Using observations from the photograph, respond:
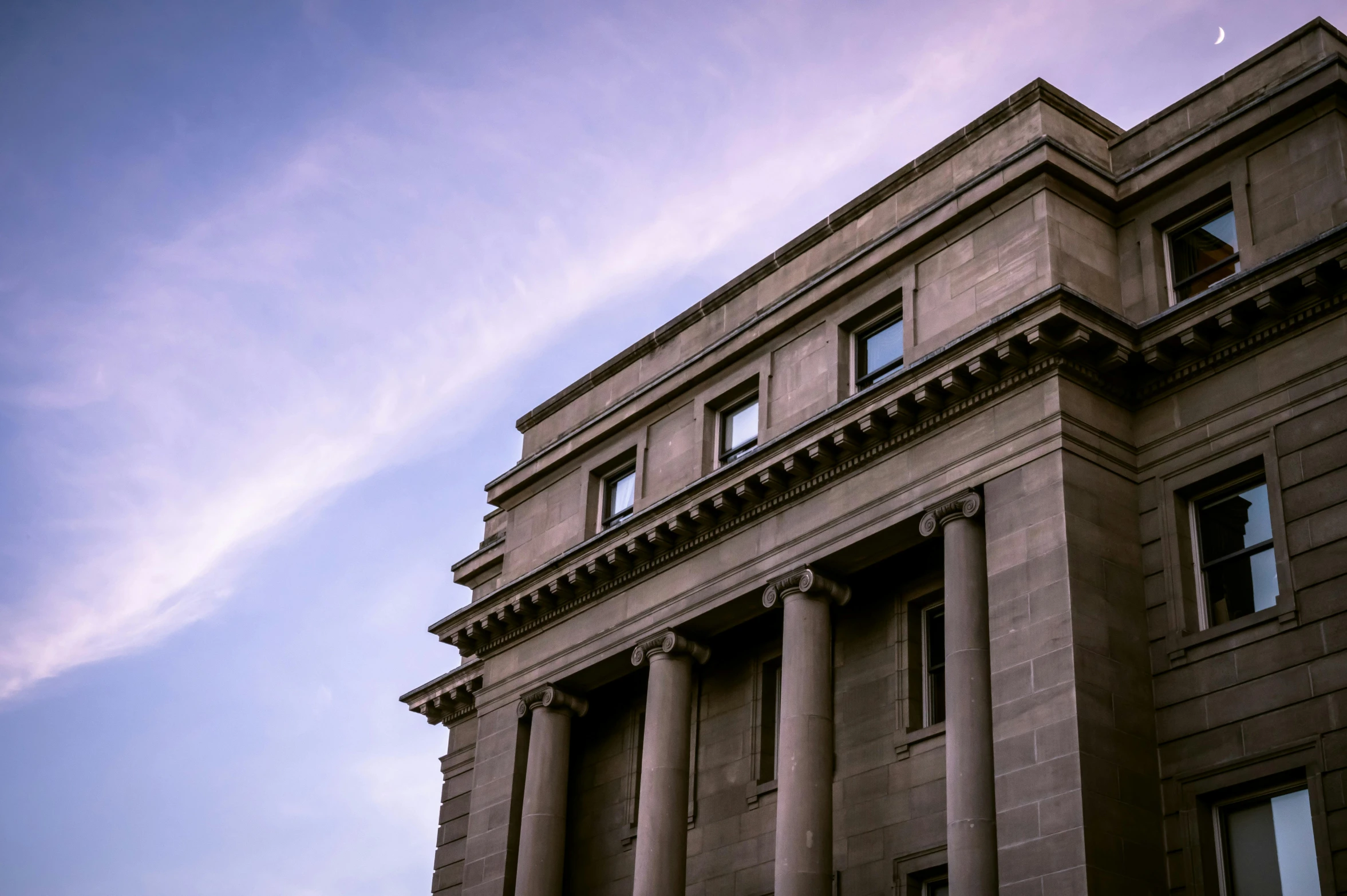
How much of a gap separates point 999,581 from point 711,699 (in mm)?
9381

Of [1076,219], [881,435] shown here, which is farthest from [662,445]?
[1076,219]

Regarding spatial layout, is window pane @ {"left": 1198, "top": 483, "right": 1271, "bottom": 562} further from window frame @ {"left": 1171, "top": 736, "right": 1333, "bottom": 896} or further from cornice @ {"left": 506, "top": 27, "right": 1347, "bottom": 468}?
cornice @ {"left": 506, "top": 27, "right": 1347, "bottom": 468}

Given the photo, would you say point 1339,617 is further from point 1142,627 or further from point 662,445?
point 662,445

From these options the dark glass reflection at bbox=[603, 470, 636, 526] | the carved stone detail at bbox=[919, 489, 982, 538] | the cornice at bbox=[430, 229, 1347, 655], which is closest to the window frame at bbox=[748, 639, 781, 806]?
the cornice at bbox=[430, 229, 1347, 655]

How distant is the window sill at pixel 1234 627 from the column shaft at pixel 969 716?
299 centimetres

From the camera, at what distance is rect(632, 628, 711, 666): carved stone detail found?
35.5 meters

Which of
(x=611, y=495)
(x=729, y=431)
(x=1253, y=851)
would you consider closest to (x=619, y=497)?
(x=611, y=495)

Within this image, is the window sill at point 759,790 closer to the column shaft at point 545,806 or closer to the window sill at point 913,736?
the window sill at point 913,736

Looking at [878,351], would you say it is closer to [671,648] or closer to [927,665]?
[927,665]

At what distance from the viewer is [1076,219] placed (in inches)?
1260

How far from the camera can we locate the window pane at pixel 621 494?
40.0 m

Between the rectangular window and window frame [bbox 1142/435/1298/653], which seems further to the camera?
the rectangular window

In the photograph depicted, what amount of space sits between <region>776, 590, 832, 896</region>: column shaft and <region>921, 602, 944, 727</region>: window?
1709 millimetres

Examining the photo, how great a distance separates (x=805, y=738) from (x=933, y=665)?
Answer: 279cm
